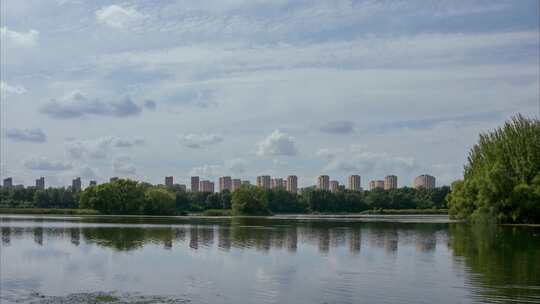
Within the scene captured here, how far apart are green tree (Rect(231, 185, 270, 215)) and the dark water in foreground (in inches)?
3833

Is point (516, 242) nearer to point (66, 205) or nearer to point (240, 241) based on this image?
point (240, 241)

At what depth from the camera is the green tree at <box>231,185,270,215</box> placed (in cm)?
14425

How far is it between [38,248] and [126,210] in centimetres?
9950

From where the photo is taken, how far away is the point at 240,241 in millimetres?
48250

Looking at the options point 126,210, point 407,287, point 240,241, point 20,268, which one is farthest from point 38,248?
point 126,210

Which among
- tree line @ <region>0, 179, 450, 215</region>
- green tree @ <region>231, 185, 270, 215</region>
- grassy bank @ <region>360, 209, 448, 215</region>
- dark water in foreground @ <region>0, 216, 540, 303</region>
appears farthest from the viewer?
tree line @ <region>0, 179, 450, 215</region>

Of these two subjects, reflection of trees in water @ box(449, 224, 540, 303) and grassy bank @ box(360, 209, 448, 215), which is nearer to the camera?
reflection of trees in water @ box(449, 224, 540, 303)

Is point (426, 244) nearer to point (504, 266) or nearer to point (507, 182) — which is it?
point (504, 266)

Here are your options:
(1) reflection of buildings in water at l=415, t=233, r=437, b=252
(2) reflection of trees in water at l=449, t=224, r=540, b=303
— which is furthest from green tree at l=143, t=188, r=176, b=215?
(2) reflection of trees in water at l=449, t=224, r=540, b=303

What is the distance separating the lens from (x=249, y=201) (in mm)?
145625

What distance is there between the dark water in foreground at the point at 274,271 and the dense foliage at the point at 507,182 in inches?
1293

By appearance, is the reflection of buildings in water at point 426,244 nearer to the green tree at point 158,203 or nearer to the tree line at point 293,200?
the green tree at point 158,203

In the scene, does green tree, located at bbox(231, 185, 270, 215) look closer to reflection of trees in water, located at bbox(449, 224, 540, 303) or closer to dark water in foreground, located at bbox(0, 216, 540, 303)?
reflection of trees in water, located at bbox(449, 224, 540, 303)

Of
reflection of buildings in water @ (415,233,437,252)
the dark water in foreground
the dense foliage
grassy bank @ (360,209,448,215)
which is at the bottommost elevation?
grassy bank @ (360,209,448,215)
